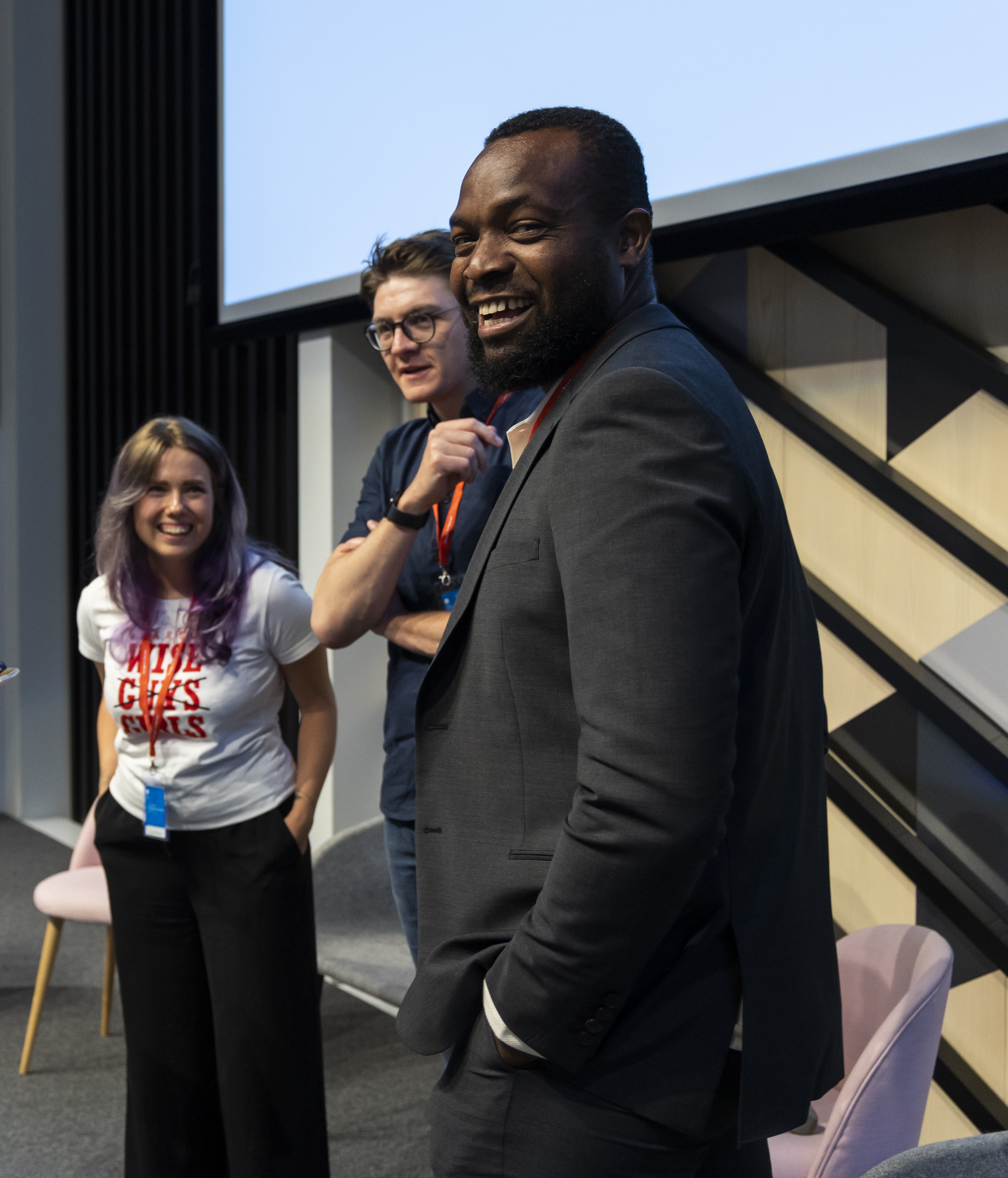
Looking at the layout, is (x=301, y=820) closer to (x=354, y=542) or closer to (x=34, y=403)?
(x=354, y=542)

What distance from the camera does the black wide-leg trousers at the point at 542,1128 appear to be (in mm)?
880

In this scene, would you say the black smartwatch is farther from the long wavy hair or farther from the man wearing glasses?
the long wavy hair

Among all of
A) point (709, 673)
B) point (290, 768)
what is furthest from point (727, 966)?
point (290, 768)

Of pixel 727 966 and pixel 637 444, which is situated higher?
pixel 637 444

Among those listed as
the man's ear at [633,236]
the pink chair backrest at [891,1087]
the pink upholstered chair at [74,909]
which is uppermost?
the man's ear at [633,236]

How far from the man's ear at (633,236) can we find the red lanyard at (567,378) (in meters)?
0.06

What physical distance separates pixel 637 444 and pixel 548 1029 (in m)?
0.46

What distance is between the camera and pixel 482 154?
100 centimetres

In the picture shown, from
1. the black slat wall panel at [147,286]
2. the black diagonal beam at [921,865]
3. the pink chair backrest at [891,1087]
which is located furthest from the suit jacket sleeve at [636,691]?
the black slat wall panel at [147,286]

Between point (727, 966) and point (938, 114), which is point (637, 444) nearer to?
point (727, 966)

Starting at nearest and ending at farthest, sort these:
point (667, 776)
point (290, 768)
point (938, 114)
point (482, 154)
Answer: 1. point (667, 776)
2. point (482, 154)
3. point (938, 114)
4. point (290, 768)

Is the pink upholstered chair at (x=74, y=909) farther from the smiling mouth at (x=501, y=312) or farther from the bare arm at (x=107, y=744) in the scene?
the smiling mouth at (x=501, y=312)

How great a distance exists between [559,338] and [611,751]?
0.38 m

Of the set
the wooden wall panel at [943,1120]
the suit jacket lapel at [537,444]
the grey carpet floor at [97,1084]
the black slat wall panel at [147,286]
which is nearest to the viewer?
the suit jacket lapel at [537,444]
